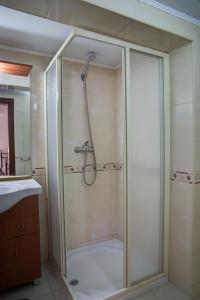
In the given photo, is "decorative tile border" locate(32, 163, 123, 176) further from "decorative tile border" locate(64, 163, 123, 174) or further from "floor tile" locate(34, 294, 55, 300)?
"floor tile" locate(34, 294, 55, 300)

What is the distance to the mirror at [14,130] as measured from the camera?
193cm

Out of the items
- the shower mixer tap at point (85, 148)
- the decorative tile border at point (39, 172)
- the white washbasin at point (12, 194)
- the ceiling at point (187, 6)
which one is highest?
the ceiling at point (187, 6)

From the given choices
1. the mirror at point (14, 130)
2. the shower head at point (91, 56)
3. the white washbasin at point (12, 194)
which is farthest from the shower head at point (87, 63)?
the white washbasin at point (12, 194)

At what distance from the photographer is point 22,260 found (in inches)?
65.5

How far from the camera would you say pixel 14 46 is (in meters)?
1.91

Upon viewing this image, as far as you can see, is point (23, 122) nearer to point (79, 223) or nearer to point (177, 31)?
point (79, 223)

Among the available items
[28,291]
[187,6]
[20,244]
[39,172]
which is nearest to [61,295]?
[28,291]

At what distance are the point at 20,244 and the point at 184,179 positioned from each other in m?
1.46

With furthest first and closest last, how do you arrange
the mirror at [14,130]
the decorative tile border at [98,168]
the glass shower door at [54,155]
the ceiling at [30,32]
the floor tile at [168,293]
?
1. the decorative tile border at [98,168]
2. the mirror at [14,130]
3. the glass shower door at [54,155]
4. the floor tile at [168,293]
5. the ceiling at [30,32]

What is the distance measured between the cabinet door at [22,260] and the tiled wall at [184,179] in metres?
1.19

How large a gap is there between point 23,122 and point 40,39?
2.56ft

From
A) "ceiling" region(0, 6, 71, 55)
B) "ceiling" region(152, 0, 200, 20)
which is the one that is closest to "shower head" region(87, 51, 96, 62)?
"ceiling" region(0, 6, 71, 55)

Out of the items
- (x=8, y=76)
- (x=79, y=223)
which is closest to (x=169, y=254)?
(x=79, y=223)

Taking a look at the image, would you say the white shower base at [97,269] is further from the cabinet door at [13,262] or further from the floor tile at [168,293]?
the cabinet door at [13,262]
